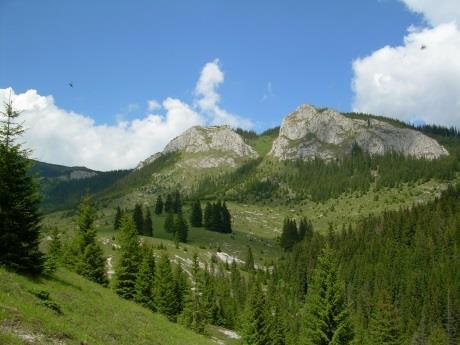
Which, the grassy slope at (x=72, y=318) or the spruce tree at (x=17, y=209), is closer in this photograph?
the grassy slope at (x=72, y=318)

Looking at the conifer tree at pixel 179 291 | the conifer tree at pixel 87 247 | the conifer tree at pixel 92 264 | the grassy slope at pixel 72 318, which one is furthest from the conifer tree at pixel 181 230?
the grassy slope at pixel 72 318

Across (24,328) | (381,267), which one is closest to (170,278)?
(24,328)

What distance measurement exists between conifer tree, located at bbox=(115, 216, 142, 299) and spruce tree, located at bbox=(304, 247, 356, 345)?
2709 centimetres

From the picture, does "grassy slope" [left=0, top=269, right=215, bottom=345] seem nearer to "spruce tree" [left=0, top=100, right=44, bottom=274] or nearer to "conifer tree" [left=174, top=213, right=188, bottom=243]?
"spruce tree" [left=0, top=100, right=44, bottom=274]

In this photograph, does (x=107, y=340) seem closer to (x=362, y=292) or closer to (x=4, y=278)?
(x=4, y=278)

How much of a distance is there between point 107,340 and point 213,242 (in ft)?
559

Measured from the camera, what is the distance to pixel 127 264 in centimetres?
5994

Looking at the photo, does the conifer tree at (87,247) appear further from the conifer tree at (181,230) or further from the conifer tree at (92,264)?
the conifer tree at (181,230)

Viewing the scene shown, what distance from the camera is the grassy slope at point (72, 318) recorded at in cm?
1912

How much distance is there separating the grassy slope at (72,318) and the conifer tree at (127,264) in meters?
17.4

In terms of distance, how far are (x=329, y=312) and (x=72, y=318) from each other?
25.4 m

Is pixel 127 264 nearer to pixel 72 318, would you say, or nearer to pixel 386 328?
pixel 72 318

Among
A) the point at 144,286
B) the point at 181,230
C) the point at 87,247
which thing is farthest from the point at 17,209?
the point at 181,230

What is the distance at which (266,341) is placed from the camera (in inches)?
2366
